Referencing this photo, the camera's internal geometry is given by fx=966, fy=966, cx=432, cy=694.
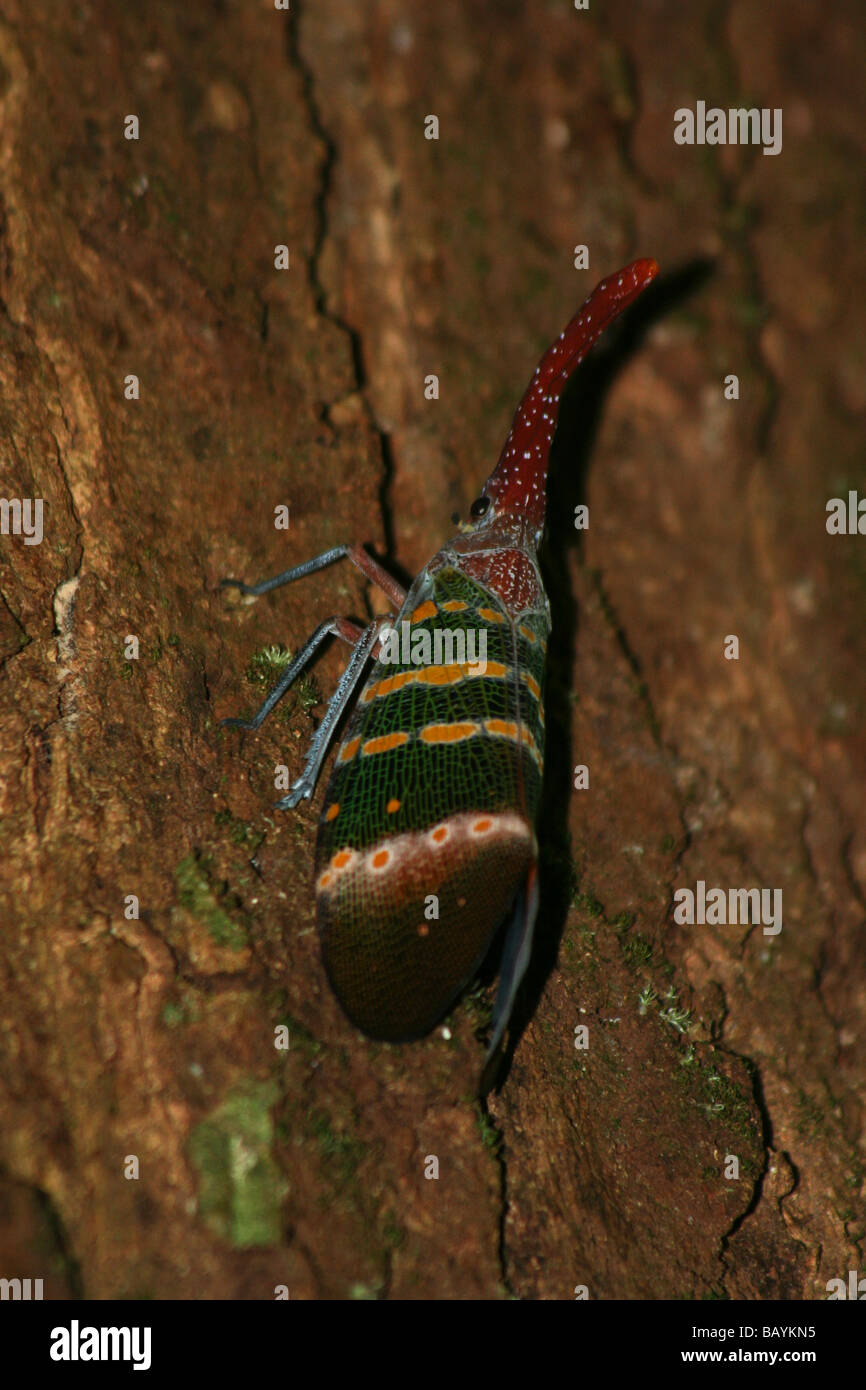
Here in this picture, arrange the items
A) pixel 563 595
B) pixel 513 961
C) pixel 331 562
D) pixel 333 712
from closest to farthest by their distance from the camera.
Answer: pixel 513 961, pixel 333 712, pixel 331 562, pixel 563 595

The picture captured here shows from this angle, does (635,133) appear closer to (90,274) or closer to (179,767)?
(90,274)

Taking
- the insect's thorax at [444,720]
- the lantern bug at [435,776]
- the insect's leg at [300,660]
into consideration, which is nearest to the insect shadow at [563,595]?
the lantern bug at [435,776]

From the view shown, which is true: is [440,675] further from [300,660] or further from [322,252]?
[322,252]

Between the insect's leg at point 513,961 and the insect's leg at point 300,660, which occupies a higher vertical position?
the insect's leg at point 300,660

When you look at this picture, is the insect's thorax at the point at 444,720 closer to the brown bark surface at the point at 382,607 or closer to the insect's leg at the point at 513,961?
the insect's leg at the point at 513,961

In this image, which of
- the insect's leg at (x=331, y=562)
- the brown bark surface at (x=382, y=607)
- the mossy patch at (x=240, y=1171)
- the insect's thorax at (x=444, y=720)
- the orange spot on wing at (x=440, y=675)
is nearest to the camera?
the mossy patch at (x=240, y=1171)

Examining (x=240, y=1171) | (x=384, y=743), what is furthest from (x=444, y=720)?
(x=240, y=1171)
